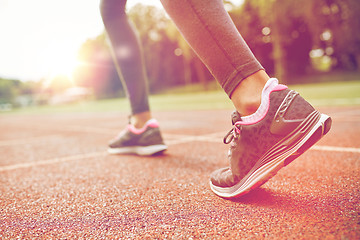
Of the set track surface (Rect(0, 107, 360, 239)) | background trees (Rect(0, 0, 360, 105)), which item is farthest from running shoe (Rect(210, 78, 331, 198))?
background trees (Rect(0, 0, 360, 105))

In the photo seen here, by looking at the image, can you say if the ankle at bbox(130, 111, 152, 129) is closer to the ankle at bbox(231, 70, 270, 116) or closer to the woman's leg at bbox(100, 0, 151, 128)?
the woman's leg at bbox(100, 0, 151, 128)

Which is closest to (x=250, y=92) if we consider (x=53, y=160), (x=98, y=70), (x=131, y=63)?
(x=131, y=63)

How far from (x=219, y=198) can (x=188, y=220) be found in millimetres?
219

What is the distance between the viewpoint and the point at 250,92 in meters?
1.03

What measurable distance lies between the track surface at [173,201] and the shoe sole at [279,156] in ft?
0.20

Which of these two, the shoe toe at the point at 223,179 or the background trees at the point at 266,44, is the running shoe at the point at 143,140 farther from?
the background trees at the point at 266,44

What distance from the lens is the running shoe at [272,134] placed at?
0.98 m

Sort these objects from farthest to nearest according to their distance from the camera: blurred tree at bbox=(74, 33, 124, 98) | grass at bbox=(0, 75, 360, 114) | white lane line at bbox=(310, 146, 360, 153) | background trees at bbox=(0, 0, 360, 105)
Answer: blurred tree at bbox=(74, 33, 124, 98)
background trees at bbox=(0, 0, 360, 105)
grass at bbox=(0, 75, 360, 114)
white lane line at bbox=(310, 146, 360, 153)

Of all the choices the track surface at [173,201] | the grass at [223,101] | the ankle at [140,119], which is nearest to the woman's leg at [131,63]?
the ankle at [140,119]

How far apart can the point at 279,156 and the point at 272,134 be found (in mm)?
74

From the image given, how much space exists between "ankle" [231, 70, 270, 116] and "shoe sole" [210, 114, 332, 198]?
15 cm

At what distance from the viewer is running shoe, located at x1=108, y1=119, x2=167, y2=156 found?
1.93 meters

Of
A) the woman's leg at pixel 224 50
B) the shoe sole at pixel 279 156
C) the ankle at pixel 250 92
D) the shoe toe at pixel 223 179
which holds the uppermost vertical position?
the woman's leg at pixel 224 50

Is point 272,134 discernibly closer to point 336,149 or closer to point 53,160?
point 336,149
